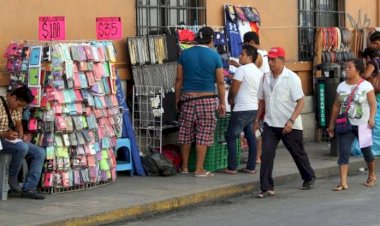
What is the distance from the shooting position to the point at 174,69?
38.0 ft

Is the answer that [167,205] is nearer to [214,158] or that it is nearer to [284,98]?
[284,98]

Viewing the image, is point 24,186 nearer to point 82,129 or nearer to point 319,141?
point 82,129

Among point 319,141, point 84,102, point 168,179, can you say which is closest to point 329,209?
point 168,179

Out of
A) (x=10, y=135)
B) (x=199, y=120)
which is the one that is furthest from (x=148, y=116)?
(x=10, y=135)

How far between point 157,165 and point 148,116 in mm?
860

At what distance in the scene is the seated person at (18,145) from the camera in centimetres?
868

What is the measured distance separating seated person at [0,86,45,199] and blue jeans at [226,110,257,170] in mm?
2918

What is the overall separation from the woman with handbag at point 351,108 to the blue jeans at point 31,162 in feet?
12.6

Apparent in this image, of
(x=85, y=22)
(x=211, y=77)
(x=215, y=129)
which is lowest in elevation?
(x=215, y=129)

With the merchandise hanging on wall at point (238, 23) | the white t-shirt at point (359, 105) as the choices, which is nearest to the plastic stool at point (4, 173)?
the white t-shirt at point (359, 105)

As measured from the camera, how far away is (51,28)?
945 centimetres

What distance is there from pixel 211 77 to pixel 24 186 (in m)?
2.99

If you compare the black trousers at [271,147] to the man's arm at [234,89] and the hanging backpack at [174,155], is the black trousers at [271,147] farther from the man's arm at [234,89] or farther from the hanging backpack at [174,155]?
the hanging backpack at [174,155]

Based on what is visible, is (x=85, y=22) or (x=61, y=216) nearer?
(x=61, y=216)
